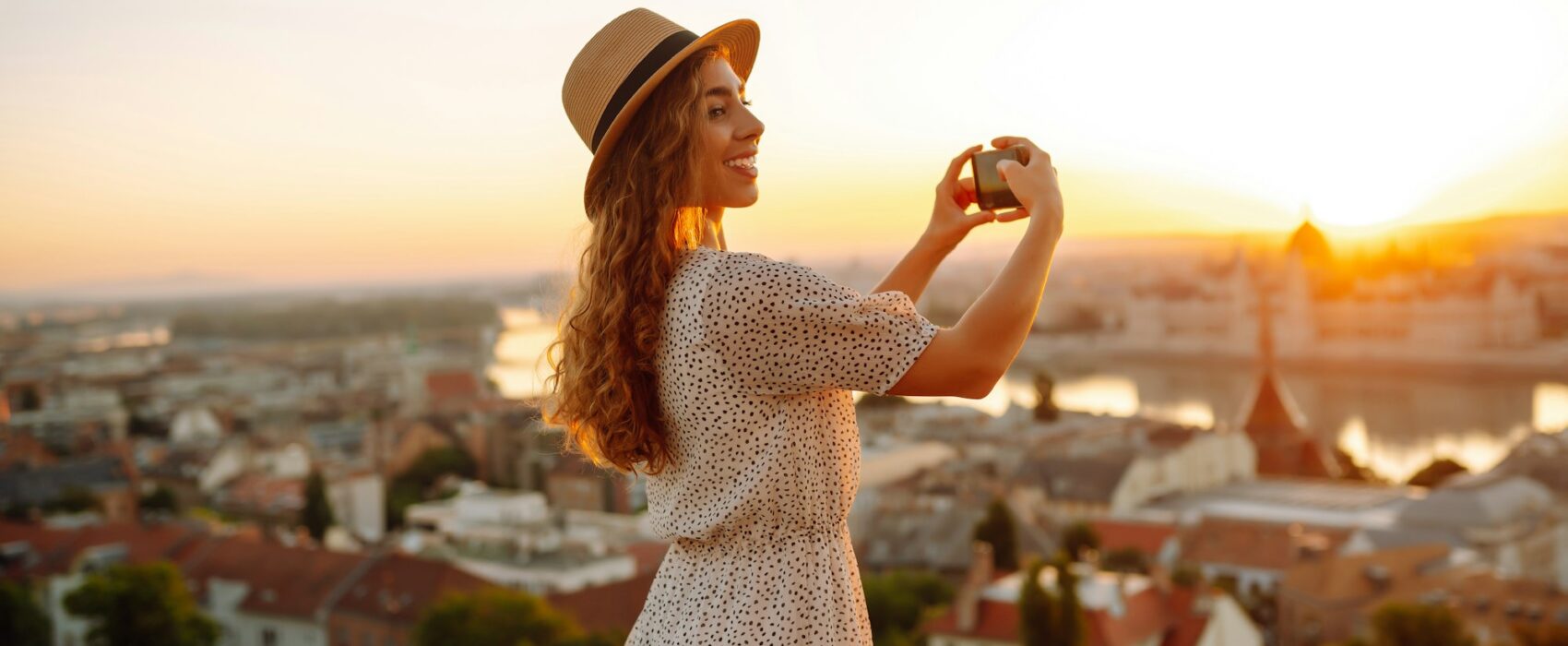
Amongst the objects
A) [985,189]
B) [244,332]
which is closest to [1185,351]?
[244,332]

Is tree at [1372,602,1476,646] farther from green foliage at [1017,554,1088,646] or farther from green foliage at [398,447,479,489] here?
green foliage at [398,447,479,489]

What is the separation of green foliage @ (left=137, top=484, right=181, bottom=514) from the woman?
597 inches

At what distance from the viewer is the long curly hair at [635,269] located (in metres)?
0.51

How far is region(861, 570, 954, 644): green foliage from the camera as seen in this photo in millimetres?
9141

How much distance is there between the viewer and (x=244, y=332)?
30.9 meters

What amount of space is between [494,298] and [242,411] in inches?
179

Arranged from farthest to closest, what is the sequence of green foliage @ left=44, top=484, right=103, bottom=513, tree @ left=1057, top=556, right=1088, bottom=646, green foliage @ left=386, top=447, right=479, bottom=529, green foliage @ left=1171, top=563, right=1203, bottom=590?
green foliage @ left=386, top=447, right=479, bottom=529
green foliage @ left=44, top=484, right=103, bottom=513
green foliage @ left=1171, top=563, right=1203, bottom=590
tree @ left=1057, top=556, right=1088, bottom=646

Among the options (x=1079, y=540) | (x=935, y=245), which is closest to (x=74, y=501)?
(x=1079, y=540)

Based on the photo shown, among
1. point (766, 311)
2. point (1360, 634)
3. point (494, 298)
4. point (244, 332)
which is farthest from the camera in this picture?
point (244, 332)

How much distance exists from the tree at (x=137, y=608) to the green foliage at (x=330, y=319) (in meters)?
19.3

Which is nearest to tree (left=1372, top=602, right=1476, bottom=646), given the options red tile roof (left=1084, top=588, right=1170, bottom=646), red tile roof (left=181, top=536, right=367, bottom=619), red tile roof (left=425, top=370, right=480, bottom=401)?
red tile roof (left=1084, top=588, right=1170, bottom=646)

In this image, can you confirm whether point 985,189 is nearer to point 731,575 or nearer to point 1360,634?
point 731,575

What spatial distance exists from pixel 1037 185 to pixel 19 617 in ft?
31.7

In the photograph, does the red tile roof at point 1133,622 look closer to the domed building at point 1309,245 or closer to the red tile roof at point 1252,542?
the red tile roof at point 1252,542
